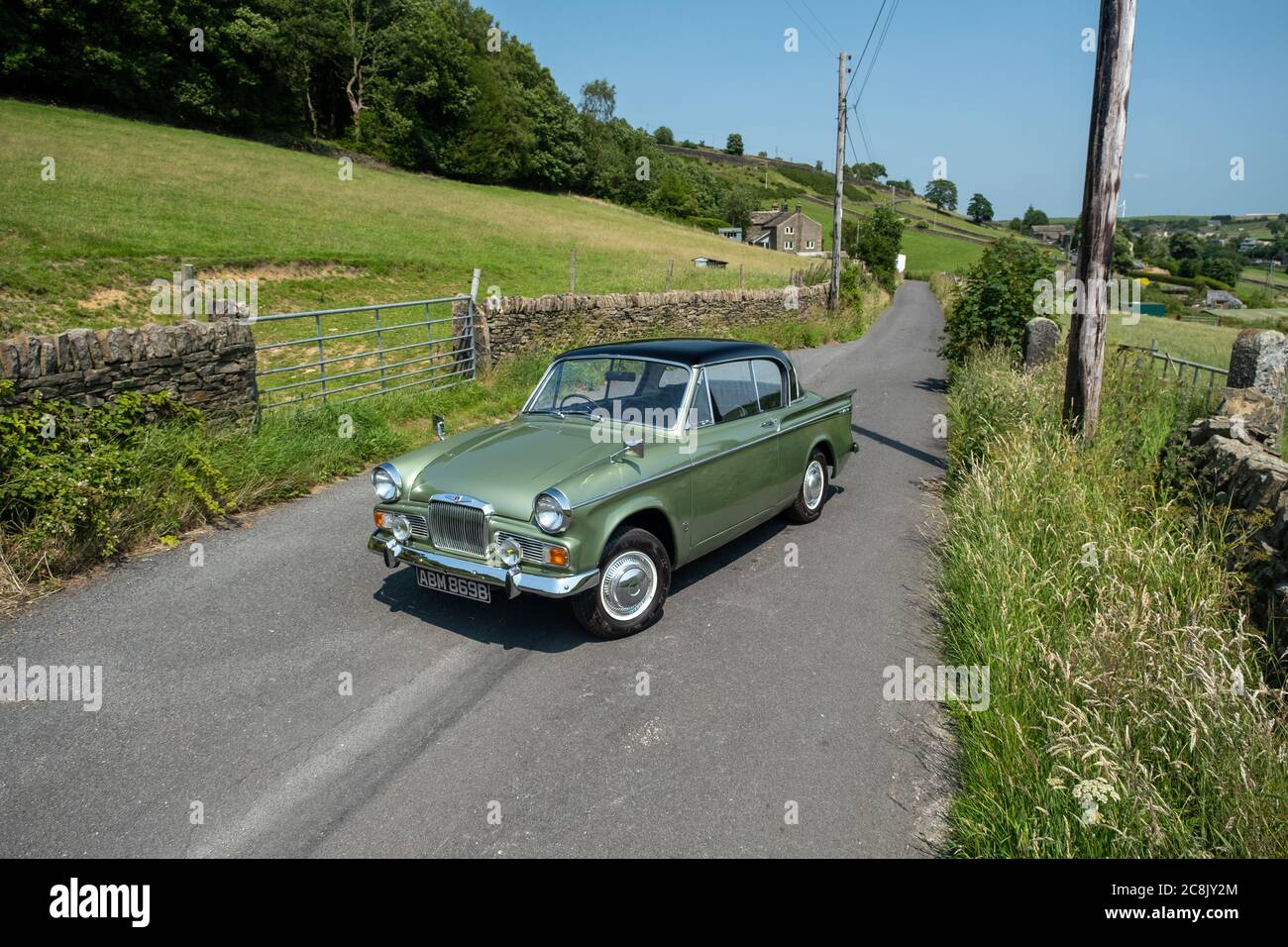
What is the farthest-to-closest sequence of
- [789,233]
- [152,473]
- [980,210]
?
1. [980,210]
2. [789,233]
3. [152,473]

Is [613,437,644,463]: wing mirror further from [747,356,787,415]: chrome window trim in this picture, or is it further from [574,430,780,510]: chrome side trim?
[747,356,787,415]: chrome window trim

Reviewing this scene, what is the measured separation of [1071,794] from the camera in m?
3.15

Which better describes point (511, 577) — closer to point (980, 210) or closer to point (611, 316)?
point (611, 316)

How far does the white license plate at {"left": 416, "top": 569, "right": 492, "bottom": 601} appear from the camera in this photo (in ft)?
15.8

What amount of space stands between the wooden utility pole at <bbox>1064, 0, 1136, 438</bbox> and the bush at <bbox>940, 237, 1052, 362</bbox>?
5714 millimetres

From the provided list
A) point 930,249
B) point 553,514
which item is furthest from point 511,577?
point 930,249

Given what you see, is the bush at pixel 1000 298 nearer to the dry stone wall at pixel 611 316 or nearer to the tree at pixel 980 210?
the dry stone wall at pixel 611 316

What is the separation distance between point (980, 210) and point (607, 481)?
514ft

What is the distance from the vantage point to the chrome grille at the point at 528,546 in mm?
4602

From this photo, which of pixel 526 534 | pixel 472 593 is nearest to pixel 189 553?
pixel 472 593

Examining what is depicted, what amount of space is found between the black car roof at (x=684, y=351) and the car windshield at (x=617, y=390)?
0.25ft

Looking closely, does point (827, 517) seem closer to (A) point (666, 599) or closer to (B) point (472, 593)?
(A) point (666, 599)

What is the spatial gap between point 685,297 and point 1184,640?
15690 mm

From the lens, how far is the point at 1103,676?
12.3 feet
